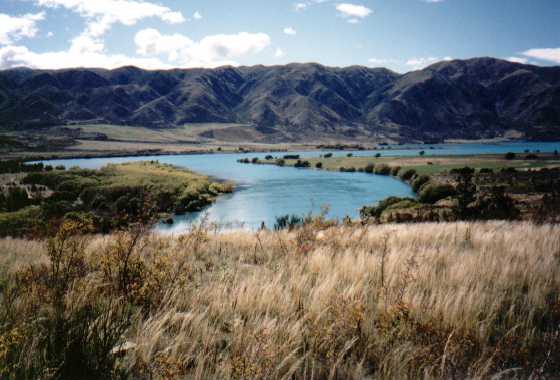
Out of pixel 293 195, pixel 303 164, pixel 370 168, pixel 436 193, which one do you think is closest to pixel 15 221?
pixel 293 195

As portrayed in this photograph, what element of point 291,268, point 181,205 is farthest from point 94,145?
point 291,268

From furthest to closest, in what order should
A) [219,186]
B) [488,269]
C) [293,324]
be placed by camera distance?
[219,186]
[488,269]
[293,324]

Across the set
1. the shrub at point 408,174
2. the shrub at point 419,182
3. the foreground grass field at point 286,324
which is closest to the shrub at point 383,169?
the shrub at point 408,174

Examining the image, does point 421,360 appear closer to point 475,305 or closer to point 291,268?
point 475,305

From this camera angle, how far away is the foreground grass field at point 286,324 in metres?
3.01

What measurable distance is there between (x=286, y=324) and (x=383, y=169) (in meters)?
74.9

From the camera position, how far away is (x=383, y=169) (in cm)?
7569

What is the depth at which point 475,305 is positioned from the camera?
422 centimetres

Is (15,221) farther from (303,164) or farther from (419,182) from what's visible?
(303,164)

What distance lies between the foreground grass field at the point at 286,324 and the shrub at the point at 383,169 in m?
70.7

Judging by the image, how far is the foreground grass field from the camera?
3.01 m

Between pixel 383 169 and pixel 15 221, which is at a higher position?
pixel 383 169

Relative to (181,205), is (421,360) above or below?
above

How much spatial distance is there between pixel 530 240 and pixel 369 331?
622cm
